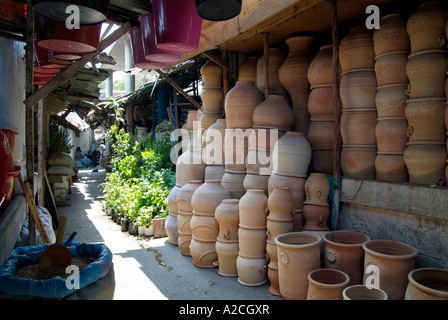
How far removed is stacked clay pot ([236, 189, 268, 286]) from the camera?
3.62m

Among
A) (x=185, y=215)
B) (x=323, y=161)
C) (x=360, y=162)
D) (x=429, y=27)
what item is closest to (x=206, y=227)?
(x=185, y=215)

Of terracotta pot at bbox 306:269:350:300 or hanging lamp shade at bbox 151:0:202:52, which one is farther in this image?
terracotta pot at bbox 306:269:350:300

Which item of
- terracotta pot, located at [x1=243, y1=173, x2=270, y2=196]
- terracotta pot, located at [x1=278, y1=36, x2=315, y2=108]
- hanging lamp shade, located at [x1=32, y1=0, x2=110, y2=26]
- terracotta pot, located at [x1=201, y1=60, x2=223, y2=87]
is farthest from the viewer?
terracotta pot, located at [x1=201, y1=60, x2=223, y2=87]

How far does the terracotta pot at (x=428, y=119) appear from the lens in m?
2.86

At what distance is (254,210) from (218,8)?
232cm

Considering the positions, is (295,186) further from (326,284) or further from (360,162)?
(326,284)

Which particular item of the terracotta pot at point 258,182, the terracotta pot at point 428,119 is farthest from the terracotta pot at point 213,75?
the terracotta pot at point 428,119

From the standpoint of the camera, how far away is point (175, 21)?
2062 millimetres

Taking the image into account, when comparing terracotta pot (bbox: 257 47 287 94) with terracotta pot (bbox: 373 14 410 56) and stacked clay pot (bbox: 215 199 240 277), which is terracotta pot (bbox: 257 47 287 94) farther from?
stacked clay pot (bbox: 215 199 240 277)

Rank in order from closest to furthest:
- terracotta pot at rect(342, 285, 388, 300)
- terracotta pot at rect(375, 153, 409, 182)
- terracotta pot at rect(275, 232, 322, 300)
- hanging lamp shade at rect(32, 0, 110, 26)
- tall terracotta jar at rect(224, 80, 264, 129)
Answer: hanging lamp shade at rect(32, 0, 110, 26), terracotta pot at rect(342, 285, 388, 300), terracotta pot at rect(275, 232, 322, 300), terracotta pot at rect(375, 153, 409, 182), tall terracotta jar at rect(224, 80, 264, 129)

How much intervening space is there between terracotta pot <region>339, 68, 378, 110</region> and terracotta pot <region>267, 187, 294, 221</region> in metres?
1.13

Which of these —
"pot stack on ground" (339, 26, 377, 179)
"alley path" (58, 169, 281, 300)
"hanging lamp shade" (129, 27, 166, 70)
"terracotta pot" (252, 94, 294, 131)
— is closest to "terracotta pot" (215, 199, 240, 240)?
"alley path" (58, 169, 281, 300)
